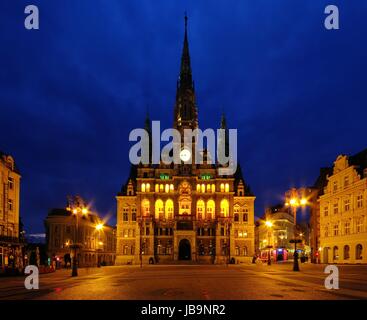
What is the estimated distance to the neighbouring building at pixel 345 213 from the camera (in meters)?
65.9

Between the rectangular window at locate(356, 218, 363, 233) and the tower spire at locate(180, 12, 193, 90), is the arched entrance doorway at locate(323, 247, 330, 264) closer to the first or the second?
the rectangular window at locate(356, 218, 363, 233)

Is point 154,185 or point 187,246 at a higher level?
point 154,185

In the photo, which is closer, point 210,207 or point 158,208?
point 158,208

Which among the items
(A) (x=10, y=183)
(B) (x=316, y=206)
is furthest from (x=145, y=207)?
(A) (x=10, y=183)

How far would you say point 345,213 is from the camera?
7144 centimetres

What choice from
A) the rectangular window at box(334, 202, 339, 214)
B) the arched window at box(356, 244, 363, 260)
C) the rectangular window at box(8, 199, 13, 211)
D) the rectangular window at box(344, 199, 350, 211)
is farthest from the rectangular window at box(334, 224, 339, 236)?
the rectangular window at box(8, 199, 13, 211)

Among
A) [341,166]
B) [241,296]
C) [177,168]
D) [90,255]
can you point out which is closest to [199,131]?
[177,168]

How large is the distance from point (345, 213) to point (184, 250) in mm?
45699

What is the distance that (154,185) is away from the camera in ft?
362

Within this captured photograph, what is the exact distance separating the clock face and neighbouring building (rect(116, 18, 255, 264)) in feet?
0.87

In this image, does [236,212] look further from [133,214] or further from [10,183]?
[10,183]

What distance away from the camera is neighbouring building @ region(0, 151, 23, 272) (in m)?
52.7

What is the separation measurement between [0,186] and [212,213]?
61841 mm
